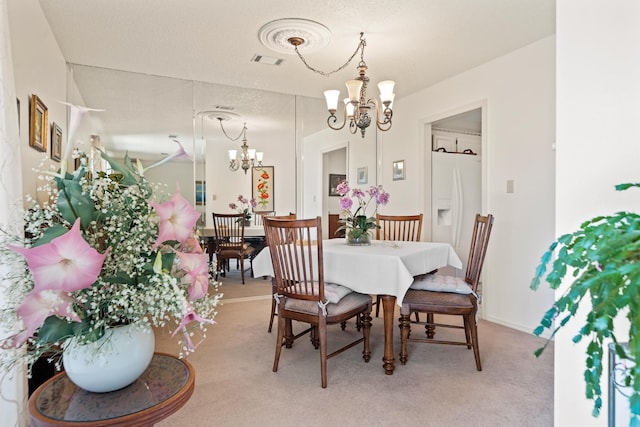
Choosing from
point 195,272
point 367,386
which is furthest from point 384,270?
point 195,272

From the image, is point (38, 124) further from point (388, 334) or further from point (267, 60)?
point (388, 334)

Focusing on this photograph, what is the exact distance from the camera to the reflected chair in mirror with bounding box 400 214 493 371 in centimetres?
239

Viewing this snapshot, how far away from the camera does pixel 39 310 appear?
31.8 inches

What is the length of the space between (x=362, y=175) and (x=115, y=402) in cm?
460

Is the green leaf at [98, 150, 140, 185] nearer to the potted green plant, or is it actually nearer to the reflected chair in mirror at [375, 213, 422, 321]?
the potted green plant

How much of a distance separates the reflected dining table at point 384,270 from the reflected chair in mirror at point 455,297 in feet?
0.38

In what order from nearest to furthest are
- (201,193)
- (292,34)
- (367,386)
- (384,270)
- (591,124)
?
(591,124) < (367,386) < (384,270) < (292,34) < (201,193)

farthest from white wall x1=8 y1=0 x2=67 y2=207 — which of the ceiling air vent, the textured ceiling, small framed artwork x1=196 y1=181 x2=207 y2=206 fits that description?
the ceiling air vent

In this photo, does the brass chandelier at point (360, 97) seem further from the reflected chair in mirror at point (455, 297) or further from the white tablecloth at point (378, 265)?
the reflected chair in mirror at point (455, 297)

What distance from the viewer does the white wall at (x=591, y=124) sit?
3.92 ft

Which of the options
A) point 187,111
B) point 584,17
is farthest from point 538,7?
point 187,111

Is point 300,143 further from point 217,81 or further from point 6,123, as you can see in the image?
point 6,123

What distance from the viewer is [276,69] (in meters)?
3.87

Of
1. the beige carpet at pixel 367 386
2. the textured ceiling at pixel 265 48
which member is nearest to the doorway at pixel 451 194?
the textured ceiling at pixel 265 48
